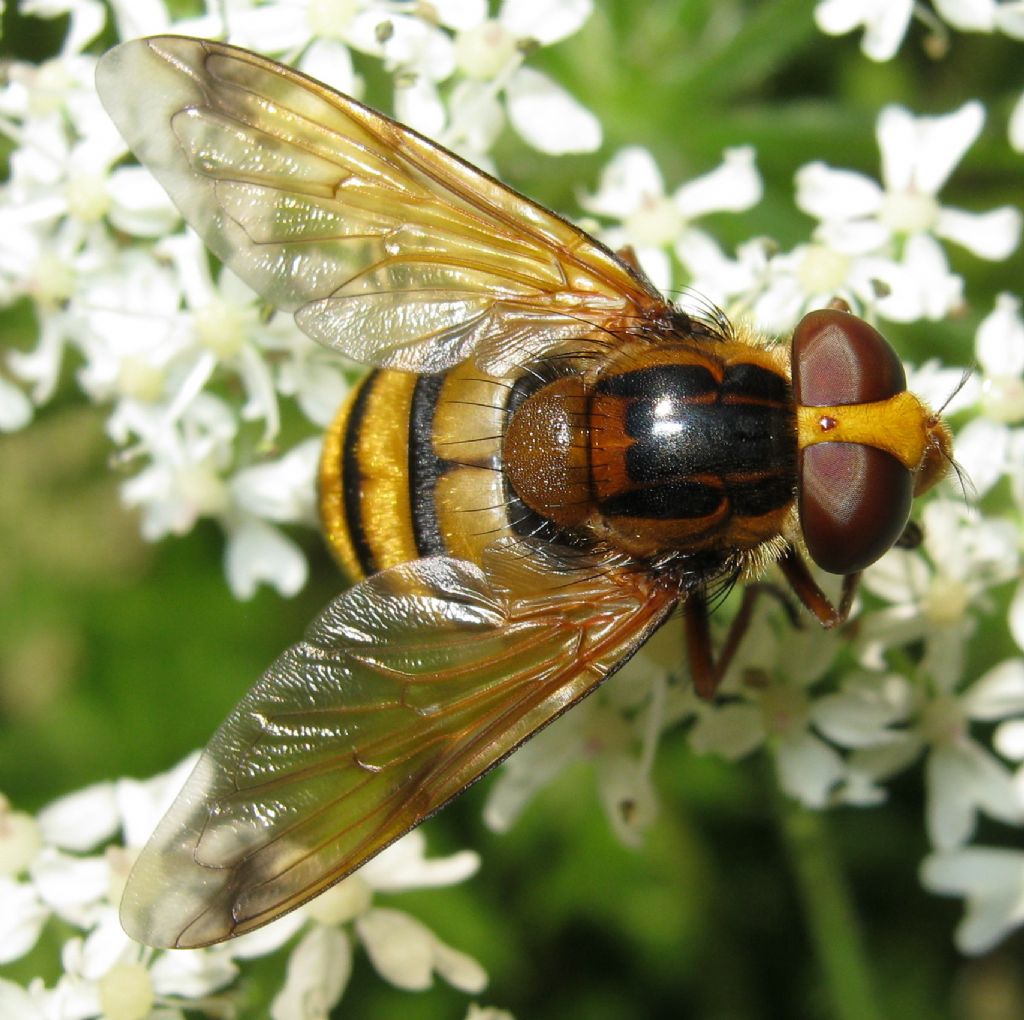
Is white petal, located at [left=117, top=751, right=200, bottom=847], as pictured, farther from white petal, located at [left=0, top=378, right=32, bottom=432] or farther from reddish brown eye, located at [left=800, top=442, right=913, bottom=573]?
reddish brown eye, located at [left=800, top=442, right=913, bottom=573]

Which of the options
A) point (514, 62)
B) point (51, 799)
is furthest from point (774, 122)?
point (51, 799)

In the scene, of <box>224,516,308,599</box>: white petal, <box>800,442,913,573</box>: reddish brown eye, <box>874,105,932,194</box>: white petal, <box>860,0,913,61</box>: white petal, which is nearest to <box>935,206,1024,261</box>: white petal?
<box>874,105,932,194</box>: white petal

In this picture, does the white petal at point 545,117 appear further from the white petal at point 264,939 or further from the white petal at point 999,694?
the white petal at point 264,939

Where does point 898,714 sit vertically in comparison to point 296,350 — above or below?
below

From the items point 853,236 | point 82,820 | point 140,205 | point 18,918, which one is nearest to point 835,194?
point 853,236

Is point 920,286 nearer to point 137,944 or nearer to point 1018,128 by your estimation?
point 1018,128

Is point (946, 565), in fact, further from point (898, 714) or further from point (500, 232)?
point (500, 232)

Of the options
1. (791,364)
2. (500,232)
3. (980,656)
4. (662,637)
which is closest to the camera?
(791,364)

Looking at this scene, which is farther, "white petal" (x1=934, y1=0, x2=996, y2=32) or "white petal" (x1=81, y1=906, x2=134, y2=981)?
"white petal" (x1=934, y1=0, x2=996, y2=32)
